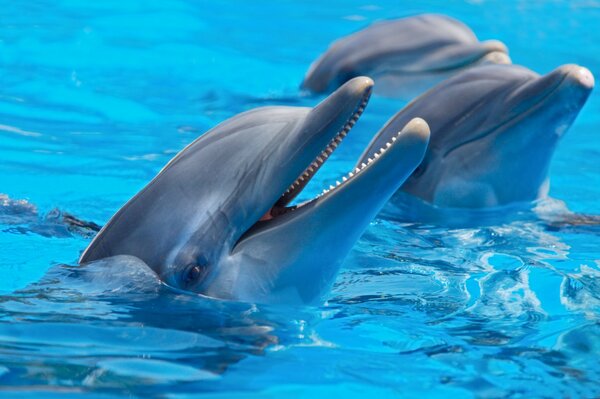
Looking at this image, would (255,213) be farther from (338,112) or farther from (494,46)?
(494,46)

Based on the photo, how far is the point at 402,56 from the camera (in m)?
9.67

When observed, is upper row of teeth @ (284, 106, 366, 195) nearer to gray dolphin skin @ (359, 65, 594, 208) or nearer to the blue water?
the blue water

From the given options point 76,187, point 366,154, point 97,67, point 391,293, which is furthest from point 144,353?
point 97,67

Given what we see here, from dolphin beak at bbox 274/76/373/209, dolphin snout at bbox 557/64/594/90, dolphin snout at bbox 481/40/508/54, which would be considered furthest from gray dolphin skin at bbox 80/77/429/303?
dolphin snout at bbox 481/40/508/54

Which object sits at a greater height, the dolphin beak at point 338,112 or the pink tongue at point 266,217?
the dolphin beak at point 338,112

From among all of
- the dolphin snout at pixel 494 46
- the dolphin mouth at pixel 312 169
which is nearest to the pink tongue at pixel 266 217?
the dolphin mouth at pixel 312 169

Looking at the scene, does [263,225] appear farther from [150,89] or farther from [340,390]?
[150,89]

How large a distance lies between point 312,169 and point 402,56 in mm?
5542

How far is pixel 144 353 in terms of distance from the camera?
3.88 m

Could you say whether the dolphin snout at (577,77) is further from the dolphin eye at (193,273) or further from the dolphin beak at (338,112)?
the dolphin eye at (193,273)

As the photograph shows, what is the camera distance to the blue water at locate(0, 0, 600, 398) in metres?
3.74

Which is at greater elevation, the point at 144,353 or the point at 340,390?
the point at 144,353

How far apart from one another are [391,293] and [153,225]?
1273mm

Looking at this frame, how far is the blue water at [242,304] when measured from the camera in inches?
147
